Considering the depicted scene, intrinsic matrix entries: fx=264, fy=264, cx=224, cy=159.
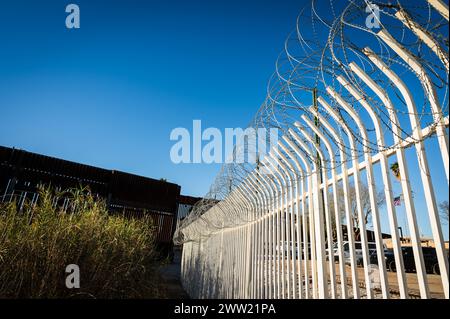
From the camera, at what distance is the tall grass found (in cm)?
209

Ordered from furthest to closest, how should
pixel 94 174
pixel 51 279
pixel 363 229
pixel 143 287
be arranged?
pixel 94 174, pixel 143 287, pixel 51 279, pixel 363 229

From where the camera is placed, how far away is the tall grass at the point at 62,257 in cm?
209

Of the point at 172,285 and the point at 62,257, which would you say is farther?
the point at 172,285

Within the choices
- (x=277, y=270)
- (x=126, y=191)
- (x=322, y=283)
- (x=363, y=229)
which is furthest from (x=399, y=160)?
(x=126, y=191)

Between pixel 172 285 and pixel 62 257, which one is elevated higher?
pixel 62 257

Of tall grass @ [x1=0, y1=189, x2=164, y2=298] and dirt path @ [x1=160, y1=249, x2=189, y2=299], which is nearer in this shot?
tall grass @ [x1=0, y1=189, x2=164, y2=298]

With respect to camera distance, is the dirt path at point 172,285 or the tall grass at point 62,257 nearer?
the tall grass at point 62,257

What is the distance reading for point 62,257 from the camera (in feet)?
7.54

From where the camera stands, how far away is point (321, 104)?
1.93 meters
